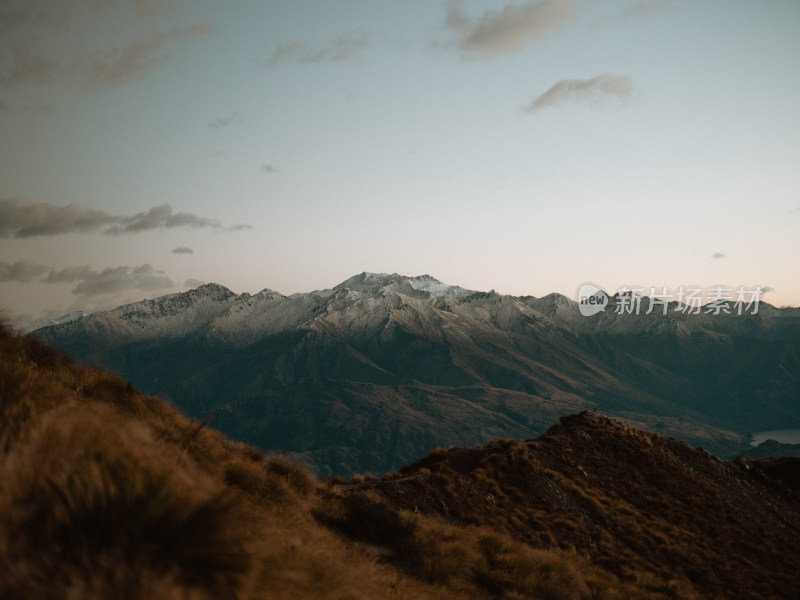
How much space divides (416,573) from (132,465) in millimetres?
7446

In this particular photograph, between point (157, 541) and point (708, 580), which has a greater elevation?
point (157, 541)

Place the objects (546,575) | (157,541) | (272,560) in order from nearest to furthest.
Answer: (157,541), (272,560), (546,575)

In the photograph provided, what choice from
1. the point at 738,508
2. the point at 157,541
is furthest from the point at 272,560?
the point at 738,508

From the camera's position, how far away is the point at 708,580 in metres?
19.8

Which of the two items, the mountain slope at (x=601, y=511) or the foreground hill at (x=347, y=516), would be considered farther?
the mountain slope at (x=601, y=511)

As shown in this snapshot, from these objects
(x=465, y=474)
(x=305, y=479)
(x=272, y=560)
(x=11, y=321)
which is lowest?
(x=465, y=474)

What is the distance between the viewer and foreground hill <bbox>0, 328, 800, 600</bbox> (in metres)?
4.64

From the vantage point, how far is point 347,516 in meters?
13.1

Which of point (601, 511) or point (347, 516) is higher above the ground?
point (347, 516)

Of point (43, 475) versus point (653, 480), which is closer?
point (43, 475)

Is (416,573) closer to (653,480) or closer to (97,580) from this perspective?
(97,580)

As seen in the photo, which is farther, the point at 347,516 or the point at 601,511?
the point at 601,511

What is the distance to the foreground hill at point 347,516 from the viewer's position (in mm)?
4645

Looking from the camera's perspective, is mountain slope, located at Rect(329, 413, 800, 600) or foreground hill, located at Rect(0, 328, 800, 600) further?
mountain slope, located at Rect(329, 413, 800, 600)
